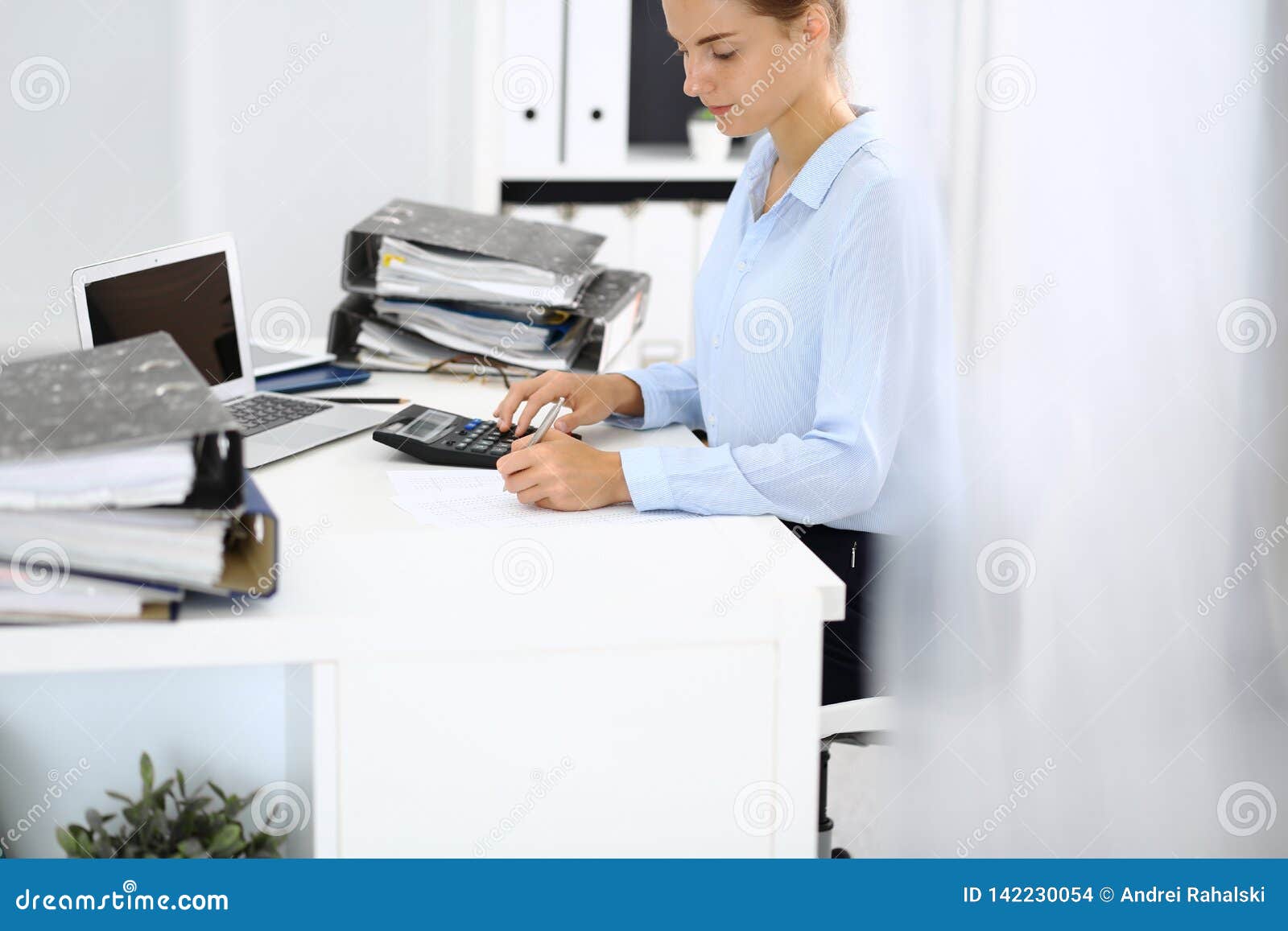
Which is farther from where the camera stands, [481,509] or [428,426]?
[428,426]

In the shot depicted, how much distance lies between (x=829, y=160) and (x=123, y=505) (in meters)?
0.80

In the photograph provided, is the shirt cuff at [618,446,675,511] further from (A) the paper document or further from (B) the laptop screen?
(B) the laptop screen

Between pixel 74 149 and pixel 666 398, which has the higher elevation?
pixel 74 149

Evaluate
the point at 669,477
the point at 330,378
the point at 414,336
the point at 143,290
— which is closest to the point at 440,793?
the point at 669,477

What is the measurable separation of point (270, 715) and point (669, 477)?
1.32 ft

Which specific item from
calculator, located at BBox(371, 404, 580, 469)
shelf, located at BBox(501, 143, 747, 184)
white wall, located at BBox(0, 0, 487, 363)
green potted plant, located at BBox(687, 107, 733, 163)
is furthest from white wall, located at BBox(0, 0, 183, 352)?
green potted plant, located at BBox(687, 107, 733, 163)

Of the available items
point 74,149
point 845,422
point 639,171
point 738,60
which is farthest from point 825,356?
point 639,171

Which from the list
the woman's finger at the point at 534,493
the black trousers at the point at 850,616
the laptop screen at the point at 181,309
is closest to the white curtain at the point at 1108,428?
the black trousers at the point at 850,616

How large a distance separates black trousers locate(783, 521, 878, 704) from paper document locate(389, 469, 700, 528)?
0.26 metres

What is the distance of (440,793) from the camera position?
81cm

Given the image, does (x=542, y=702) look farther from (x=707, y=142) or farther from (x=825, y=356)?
(x=707, y=142)

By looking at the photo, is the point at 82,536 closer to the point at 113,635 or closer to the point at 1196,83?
the point at 113,635

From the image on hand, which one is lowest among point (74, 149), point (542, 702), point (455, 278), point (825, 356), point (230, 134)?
point (542, 702)

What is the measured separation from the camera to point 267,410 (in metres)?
1.44
